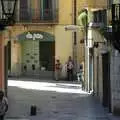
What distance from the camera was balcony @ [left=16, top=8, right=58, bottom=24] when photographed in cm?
4516

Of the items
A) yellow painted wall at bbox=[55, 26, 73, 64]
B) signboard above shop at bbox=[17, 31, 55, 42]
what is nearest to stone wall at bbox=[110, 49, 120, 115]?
yellow painted wall at bbox=[55, 26, 73, 64]

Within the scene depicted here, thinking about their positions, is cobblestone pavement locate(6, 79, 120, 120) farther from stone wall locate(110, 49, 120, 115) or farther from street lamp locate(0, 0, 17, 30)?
street lamp locate(0, 0, 17, 30)

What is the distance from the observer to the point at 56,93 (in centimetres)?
3131

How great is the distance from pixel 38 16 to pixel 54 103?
19.8 m

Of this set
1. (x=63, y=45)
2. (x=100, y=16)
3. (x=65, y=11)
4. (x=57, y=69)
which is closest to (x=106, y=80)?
(x=100, y=16)

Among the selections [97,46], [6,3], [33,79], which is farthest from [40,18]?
[6,3]

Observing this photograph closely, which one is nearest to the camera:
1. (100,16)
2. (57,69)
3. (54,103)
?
(100,16)

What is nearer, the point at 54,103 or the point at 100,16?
the point at 100,16

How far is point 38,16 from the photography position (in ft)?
148

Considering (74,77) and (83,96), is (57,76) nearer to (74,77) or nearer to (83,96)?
(74,77)

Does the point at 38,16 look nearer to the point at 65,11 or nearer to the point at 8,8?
the point at 65,11

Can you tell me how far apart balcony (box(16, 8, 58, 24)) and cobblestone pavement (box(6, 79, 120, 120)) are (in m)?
9.63

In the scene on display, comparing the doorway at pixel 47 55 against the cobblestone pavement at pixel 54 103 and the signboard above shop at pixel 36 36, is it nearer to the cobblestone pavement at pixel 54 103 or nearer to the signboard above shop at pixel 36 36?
the signboard above shop at pixel 36 36

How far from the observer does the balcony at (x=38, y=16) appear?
45.2 metres
